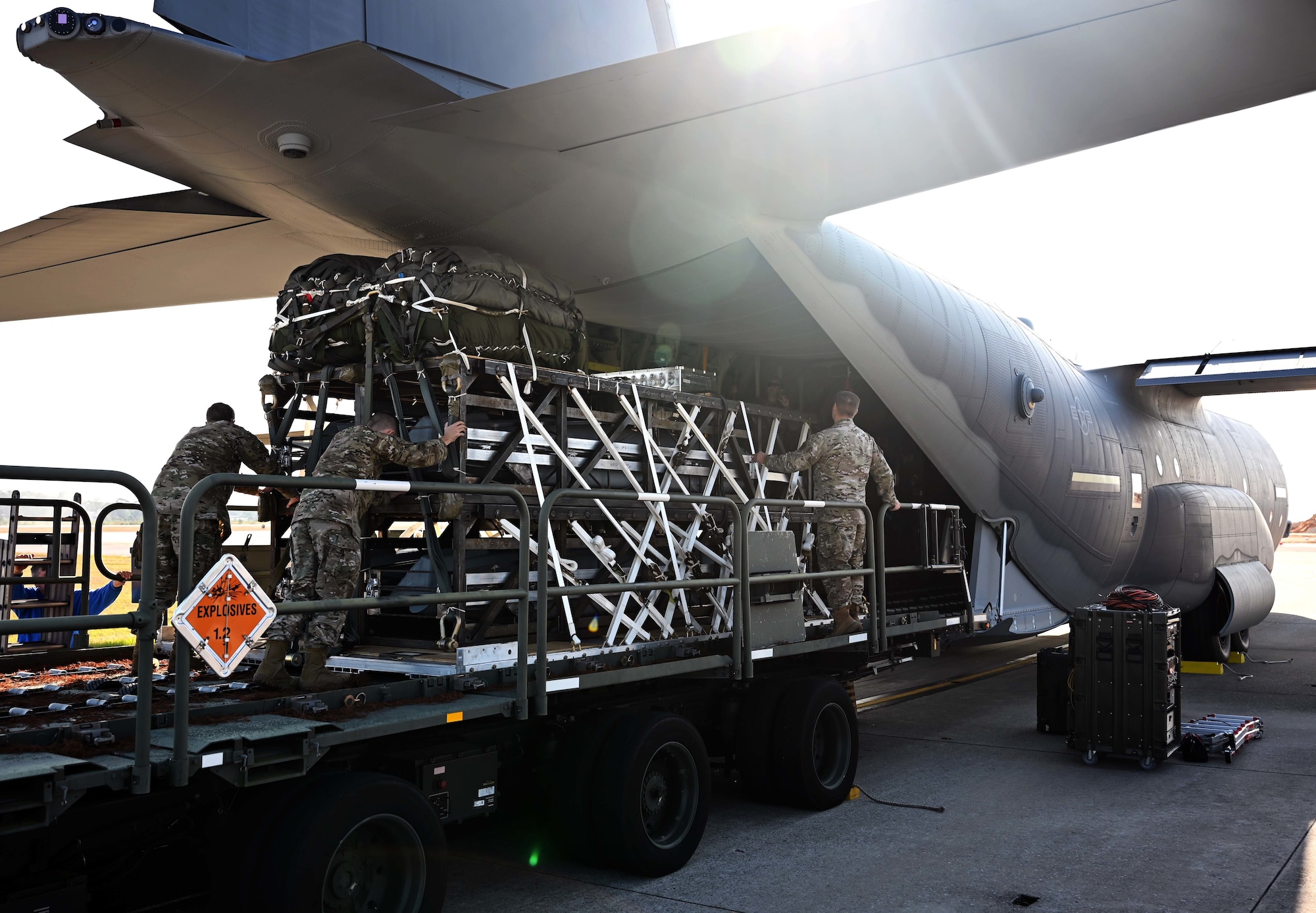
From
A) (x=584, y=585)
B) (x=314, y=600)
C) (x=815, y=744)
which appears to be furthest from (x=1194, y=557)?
(x=314, y=600)

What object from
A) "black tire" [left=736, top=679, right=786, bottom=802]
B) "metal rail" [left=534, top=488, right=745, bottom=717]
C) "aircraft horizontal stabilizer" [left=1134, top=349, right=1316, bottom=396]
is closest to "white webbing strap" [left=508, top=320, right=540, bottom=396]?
"metal rail" [left=534, top=488, right=745, bottom=717]

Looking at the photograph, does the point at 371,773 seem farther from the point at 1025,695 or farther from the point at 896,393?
the point at 1025,695

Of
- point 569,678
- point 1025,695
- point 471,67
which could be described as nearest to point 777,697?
point 569,678

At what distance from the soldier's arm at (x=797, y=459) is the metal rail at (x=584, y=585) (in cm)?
142

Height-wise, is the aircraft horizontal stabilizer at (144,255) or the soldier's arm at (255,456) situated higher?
the aircraft horizontal stabilizer at (144,255)

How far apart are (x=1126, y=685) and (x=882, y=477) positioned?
268 centimetres

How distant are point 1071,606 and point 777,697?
5.69m

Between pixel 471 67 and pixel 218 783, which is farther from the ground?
pixel 471 67

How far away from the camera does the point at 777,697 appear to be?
7098 mm

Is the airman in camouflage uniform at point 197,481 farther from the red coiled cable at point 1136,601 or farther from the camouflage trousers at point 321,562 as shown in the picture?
the red coiled cable at point 1136,601

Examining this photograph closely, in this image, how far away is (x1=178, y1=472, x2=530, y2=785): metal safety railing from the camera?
11.6 ft

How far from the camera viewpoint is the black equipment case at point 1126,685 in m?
8.34

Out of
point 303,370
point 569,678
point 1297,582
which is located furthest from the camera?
point 1297,582

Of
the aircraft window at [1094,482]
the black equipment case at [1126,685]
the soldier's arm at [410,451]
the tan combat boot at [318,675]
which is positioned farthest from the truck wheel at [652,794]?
the aircraft window at [1094,482]
